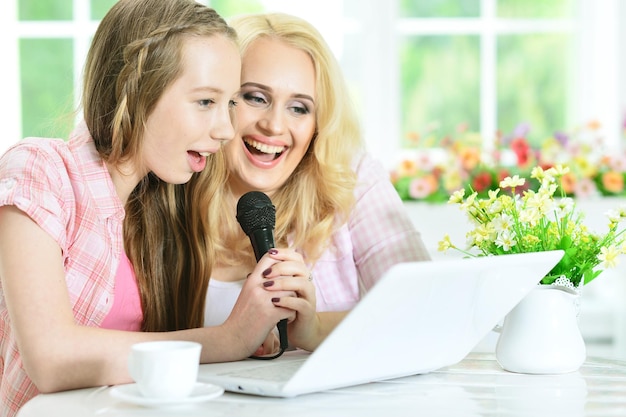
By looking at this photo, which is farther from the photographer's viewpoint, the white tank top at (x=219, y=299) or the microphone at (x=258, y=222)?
the white tank top at (x=219, y=299)

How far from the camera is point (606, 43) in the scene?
409 centimetres

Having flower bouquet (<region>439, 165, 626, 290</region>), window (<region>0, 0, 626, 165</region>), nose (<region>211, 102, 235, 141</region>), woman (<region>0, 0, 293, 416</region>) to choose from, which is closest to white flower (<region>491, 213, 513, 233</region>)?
flower bouquet (<region>439, 165, 626, 290</region>)

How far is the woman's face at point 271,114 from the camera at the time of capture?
74.8 inches

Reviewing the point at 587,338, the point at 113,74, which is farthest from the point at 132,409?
the point at 587,338

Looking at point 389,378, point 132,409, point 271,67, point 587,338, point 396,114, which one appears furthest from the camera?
point 396,114

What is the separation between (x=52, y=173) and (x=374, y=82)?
274cm

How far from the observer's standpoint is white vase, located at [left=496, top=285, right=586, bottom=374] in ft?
4.64

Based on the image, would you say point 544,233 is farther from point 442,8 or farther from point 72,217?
point 442,8

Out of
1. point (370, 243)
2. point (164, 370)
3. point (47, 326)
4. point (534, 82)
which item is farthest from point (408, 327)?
point (534, 82)

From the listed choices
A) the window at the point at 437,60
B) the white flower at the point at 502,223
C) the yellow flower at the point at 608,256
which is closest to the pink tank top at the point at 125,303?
the white flower at the point at 502,223

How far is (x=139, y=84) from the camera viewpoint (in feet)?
5.05

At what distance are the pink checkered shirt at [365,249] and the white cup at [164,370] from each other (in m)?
0.86

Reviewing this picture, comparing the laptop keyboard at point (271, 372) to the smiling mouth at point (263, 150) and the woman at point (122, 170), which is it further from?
the smiling mouth at point (263, 150)

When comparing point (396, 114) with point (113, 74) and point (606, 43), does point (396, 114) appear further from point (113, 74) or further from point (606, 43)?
point (113, 74)
